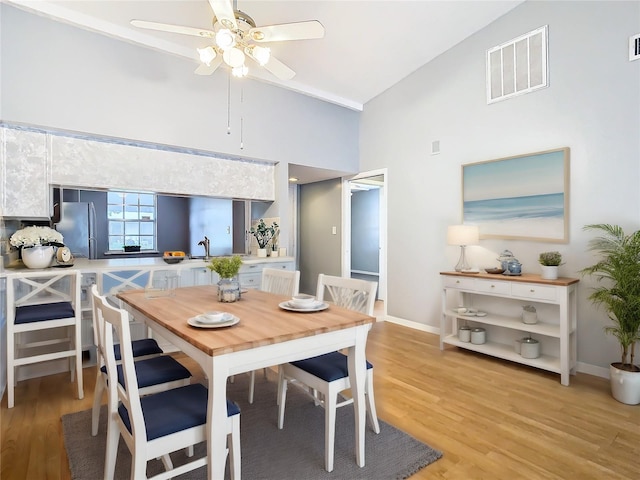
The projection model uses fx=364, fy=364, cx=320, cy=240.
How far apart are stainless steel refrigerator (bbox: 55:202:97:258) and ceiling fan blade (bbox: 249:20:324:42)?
8.13 feet

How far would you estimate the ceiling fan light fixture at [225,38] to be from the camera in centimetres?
214

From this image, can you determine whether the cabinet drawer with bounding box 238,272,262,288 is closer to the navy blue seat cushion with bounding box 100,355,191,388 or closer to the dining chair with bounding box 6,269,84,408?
the dining chair with bounding box 6,269,84,408

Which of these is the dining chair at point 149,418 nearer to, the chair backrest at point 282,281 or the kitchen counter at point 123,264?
the chair backrest at point 282,281

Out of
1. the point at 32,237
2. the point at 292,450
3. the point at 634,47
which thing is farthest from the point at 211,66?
the point at 634,47

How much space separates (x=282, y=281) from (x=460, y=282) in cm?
190

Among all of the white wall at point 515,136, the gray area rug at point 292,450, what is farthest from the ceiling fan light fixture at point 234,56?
the white wall at point 515,136

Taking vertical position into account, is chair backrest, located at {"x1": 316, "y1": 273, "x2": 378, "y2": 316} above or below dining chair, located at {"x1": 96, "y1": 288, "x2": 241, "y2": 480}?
above

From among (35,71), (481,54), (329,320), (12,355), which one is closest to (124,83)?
(35,71)

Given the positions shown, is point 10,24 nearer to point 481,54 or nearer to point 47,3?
point 47,3

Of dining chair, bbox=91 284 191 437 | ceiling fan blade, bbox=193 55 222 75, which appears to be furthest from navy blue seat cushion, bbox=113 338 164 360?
ceiling fan blade, bbox=193 55 222 75

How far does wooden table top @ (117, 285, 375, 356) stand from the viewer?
58.3 inches

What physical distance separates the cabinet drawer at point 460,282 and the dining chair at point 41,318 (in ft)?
10.9

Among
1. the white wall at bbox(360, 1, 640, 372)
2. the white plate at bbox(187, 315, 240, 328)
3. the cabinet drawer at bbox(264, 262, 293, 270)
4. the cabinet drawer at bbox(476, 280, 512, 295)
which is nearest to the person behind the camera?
the white plate at bbox(187, 315, 240, 328)

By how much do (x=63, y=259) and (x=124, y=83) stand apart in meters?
1.75
